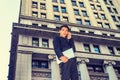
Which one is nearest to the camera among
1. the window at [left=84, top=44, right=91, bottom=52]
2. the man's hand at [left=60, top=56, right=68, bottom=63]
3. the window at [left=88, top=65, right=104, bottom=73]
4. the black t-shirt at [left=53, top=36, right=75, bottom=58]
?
the man's hand at [left=60, top=56, right=68, bottom=63]

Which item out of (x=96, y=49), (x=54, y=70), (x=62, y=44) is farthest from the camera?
(x=96, y=49)

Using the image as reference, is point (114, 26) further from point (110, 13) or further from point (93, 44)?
point (93, 44)

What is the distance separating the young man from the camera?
5.91 metres

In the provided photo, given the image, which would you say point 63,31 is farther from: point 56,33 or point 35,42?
point 56,33

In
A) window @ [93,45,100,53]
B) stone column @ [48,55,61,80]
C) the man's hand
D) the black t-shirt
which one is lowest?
the man's hand

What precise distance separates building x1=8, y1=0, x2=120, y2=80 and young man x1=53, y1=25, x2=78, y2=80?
18.7 meters

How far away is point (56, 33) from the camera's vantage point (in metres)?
30.2

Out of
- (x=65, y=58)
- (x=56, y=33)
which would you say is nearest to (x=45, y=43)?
(x=56, y=33)

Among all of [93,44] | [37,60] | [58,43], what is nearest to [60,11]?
[93,44]

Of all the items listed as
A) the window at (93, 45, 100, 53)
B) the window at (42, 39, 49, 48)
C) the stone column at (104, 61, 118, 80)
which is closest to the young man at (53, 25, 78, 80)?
the window at (42, 39, 49, 48)

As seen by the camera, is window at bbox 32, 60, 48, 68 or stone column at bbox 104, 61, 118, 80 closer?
window at bbox 32, 60, 48, 68

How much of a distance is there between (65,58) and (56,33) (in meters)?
24.4

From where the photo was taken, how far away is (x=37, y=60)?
27750 millimetres

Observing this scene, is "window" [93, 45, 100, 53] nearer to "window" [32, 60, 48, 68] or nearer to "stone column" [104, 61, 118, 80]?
"stone column" [104, 61, 118, 80]
